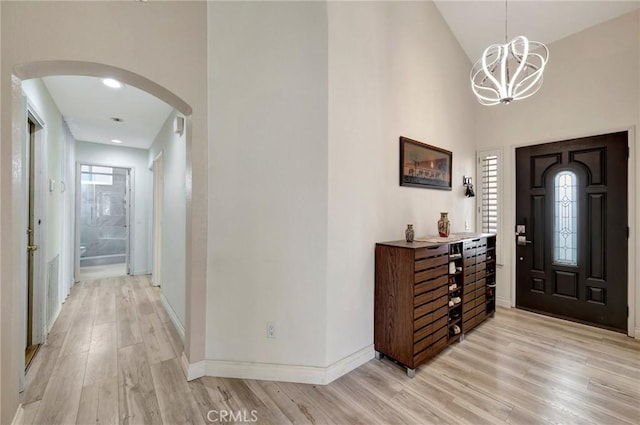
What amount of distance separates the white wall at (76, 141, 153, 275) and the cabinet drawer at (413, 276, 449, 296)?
5.20 meters

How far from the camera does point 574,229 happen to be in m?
3.14

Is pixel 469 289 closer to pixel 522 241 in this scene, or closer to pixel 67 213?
pixel 522 241

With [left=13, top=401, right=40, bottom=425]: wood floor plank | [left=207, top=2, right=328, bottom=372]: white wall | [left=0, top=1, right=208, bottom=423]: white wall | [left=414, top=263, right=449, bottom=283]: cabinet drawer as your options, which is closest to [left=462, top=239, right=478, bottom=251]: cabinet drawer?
[left=414, top=263, right=449, bottom=283]: cabinet drawer

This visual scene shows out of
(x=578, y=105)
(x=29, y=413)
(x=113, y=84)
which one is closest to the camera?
(x=29, y=413)

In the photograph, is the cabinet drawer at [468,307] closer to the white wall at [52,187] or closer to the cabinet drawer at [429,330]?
the cabinet drawer at [429,330]

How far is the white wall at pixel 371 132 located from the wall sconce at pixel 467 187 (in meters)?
0.43

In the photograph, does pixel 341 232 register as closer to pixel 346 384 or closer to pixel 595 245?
pixel 346 384

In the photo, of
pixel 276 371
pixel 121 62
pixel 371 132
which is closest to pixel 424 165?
pixel 371 132

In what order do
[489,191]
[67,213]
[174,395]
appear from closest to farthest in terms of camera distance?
[174,395] → [489,191] → [67,213]

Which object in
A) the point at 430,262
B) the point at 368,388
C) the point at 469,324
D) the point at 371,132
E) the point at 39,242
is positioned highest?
the point at 371,132

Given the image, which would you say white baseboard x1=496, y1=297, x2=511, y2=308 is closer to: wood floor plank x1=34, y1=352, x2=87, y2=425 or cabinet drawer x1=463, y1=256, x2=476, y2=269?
cabinet drawer x1=463, y1=256, x2=476, y2=269

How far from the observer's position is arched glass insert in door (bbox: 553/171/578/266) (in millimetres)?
3137

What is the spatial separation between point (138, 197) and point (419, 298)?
18.1 ft

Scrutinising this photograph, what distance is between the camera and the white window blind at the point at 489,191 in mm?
3729
